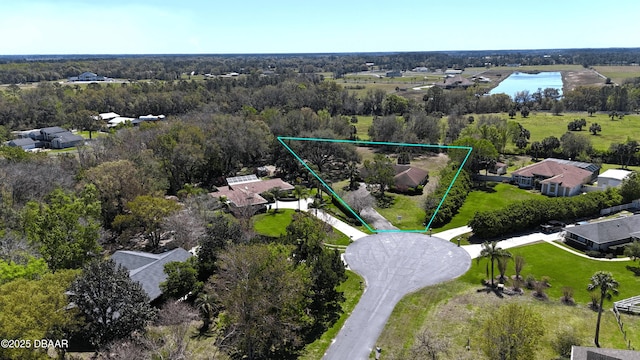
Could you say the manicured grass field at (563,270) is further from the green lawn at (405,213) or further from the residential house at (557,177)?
the residential house at (557,177)

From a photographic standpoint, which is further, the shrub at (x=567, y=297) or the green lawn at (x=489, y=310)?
the shrub at (x=567, y=297)

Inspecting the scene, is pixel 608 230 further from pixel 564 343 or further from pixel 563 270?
pixel 564 343

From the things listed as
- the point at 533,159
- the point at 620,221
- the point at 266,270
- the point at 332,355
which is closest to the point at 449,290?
the point at 332,355

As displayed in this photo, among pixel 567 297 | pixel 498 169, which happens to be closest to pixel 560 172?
pixel 498 169

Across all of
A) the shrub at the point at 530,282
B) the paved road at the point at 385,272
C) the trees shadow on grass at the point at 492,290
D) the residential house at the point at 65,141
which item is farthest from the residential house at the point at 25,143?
the shrub at the point at 530,282

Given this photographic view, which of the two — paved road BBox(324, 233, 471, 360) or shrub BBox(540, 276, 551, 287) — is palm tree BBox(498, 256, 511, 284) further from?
paved road BBox(324, 233, 471, 360)
